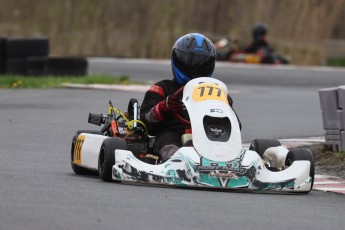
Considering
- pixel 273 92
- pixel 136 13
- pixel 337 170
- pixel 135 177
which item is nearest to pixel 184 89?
pixel 135 177

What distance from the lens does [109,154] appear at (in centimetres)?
872

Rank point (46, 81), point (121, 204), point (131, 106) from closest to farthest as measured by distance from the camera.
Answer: point (121, 204)
point (131, 106)
point (46, 81)

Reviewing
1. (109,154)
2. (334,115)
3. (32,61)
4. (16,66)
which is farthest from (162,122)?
(16,66)

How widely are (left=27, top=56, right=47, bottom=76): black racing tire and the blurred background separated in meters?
10.1

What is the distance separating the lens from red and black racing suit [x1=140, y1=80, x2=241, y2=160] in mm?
9031

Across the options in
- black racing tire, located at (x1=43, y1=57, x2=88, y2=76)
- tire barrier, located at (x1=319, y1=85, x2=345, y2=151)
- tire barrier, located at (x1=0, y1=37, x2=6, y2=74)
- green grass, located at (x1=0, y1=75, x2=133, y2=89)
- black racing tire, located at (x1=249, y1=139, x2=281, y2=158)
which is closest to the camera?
black racing tire, located at (x1=249, y1=139, x2=281, y2=158)

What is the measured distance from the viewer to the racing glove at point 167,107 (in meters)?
9.05

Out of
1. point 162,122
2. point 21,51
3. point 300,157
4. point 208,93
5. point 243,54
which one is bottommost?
point 243,54

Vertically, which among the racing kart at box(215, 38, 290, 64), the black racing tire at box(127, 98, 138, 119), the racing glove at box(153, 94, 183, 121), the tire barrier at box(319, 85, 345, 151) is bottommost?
the racing kart at box(215, 38, 290, 64)

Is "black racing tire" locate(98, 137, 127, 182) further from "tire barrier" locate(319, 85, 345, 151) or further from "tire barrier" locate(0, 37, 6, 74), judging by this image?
"tire barrier" locate(0, 37, 6, 74)

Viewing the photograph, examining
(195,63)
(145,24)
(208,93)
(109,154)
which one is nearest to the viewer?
(109,154)

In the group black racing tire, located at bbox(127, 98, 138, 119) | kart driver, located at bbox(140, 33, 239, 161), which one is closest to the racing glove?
kart driver, located at bbox(140, 33, 239, 161)

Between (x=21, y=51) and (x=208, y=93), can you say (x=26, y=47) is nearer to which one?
(x=21, y=51)

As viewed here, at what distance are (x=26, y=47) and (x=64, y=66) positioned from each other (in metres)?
0.86
